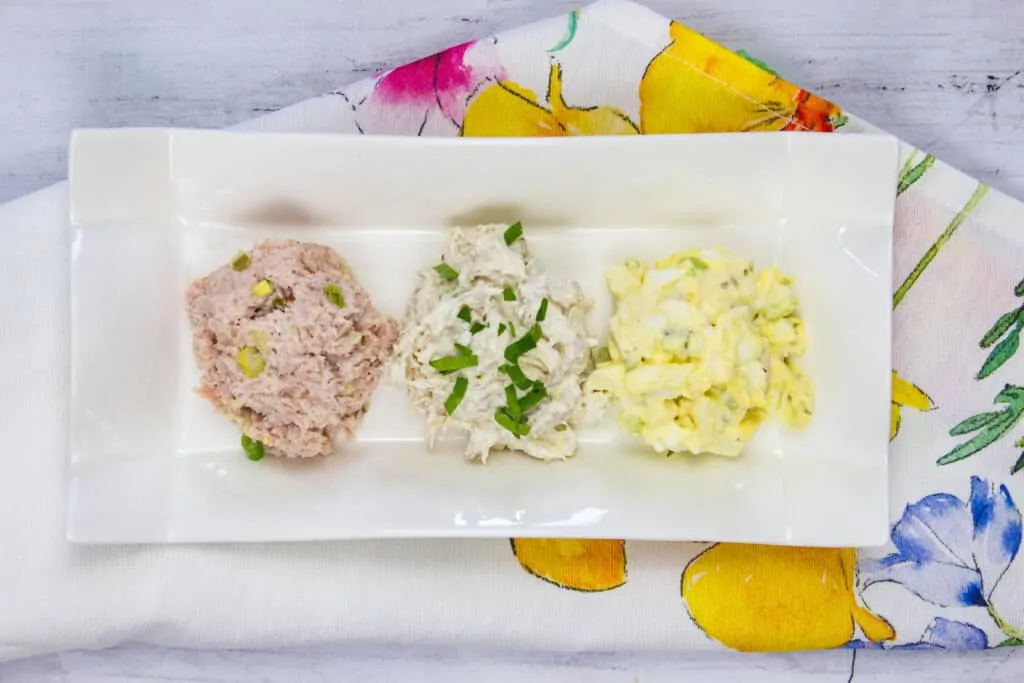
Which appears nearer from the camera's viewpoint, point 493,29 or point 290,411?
point 290,411

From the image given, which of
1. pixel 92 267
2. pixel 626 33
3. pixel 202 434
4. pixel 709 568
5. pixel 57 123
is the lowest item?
pixel 709 568

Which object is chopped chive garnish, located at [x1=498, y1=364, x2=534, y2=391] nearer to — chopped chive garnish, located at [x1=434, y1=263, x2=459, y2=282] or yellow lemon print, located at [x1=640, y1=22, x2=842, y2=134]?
chopped chive garnish, located at [x1=434, y1=263, x2=459, y2=282]

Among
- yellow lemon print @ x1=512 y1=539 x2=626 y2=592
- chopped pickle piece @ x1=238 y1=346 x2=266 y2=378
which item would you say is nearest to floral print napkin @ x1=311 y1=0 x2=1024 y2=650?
yellow lemon print @ x1=512 y1=539 x2=626 y2=592

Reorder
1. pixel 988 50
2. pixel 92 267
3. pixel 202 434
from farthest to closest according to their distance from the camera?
pixel 988 50 < pixel 202 434 < pixel 92 267

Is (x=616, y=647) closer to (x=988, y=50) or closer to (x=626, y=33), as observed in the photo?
(x=626, y=33)

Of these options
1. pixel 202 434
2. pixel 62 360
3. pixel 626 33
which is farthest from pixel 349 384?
pixel 626 33

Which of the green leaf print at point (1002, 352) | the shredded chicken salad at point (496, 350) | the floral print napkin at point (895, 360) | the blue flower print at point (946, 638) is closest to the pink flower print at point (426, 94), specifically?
the floral print napkin at point (895, 360)

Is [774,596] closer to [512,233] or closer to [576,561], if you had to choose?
[576,561]

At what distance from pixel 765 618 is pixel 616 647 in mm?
361

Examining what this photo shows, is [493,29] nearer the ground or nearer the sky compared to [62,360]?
nearer the sky

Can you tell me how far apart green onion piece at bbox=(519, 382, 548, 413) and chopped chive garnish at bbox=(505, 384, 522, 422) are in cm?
1

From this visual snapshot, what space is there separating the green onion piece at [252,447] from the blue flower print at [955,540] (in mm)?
1445

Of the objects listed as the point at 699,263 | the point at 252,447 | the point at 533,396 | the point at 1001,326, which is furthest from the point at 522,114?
the point at 1001,326

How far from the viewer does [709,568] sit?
2.10 metres
